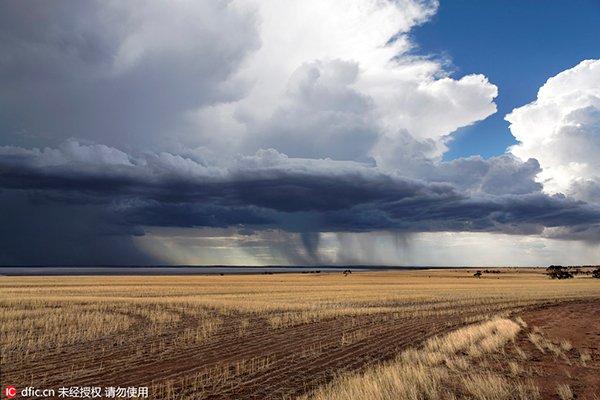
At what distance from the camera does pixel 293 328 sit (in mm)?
19828

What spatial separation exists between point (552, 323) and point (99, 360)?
24034 mm

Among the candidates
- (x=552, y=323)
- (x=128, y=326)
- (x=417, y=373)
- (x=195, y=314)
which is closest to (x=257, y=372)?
(x=417, y=373)

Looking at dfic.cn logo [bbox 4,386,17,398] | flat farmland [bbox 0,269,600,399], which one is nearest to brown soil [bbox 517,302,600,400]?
flat farmland [bbox 0,269,600,399]

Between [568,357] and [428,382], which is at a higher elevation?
[428,382]

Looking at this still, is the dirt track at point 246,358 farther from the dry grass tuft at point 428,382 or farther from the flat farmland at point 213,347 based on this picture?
the dry grass tuft at point 428,382

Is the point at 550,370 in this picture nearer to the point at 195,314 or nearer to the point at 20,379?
the point at 20,379

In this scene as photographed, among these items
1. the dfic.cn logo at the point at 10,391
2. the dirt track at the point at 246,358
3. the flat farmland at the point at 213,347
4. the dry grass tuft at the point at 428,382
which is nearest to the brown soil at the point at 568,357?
the dirt track at the point at 246,358

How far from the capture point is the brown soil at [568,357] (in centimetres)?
1004

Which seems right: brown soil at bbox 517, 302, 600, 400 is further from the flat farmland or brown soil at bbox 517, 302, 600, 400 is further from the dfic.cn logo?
the dfic.cn logo

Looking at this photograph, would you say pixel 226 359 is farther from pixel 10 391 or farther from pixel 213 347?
pixel 10 391

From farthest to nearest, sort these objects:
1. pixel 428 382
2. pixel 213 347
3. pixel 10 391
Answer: pixel 213 347
pixel 428 382
pixel 10 391

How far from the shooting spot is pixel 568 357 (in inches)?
529

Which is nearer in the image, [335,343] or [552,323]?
[335,343]

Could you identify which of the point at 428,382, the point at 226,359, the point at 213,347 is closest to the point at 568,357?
the point at 428,382
